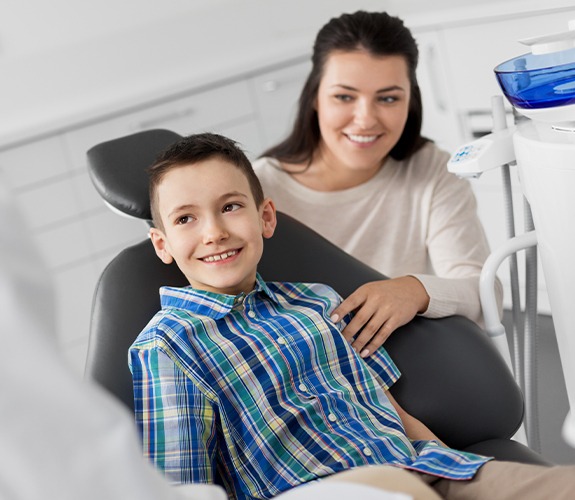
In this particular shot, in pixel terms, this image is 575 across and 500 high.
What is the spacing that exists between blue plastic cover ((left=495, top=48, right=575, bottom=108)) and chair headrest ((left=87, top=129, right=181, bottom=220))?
→ 2.01 feet

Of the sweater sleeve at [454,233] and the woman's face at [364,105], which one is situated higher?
the woman's face at [364,105]

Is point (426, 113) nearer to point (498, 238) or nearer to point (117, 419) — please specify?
point (498, 238)

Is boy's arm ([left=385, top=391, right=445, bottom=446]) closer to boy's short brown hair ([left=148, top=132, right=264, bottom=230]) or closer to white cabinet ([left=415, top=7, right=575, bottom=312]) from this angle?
boy's short brown hair ([left=148, top=132, right=264, bottom=230])

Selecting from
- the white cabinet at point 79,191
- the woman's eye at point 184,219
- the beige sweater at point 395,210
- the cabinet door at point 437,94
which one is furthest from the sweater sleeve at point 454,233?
the white cabinet at point 79,191

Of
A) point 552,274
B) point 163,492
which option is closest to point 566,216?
point 552,274

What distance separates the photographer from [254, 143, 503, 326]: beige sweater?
74.8 inches

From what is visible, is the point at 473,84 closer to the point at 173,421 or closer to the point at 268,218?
the point at 268,218

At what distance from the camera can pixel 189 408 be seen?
1.27 metres

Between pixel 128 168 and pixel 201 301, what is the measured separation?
0.35m

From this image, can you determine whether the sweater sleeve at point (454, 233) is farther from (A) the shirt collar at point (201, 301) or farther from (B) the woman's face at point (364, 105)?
(A) the shirt collar at point (201, 301)

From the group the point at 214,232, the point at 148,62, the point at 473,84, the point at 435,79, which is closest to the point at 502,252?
the point at 214,232

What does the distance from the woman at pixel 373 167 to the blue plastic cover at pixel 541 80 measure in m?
0.44

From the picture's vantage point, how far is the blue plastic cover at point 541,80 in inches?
53.6

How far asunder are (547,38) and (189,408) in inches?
31.4
